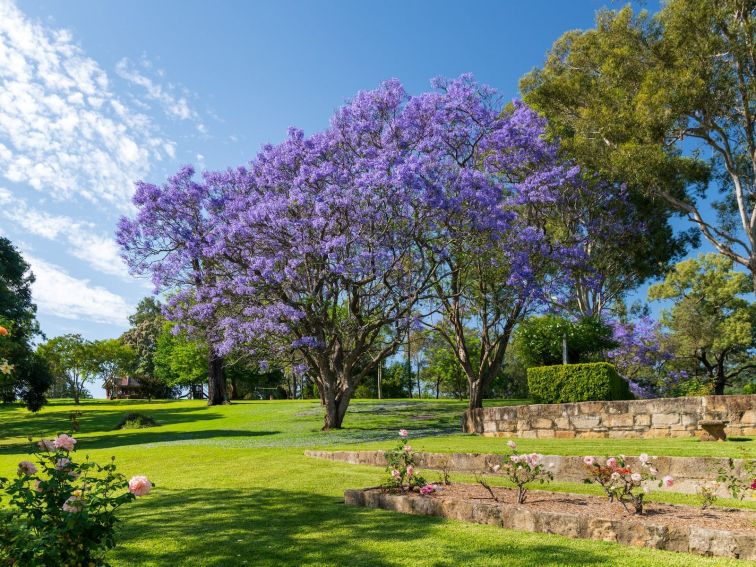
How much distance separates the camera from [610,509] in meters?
6.33

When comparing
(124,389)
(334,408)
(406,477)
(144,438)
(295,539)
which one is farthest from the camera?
(124,389)

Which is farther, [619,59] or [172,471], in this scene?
[619,59]

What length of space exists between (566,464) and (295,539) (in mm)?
5052

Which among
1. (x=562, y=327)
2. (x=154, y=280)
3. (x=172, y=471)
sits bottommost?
(x=172, y=471)

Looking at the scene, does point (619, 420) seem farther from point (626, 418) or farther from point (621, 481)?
point (621, 481)

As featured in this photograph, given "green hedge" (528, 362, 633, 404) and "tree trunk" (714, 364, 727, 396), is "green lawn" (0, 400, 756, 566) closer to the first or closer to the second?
"green hedge" (528, 362, 633, 404)

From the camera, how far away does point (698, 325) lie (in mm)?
34062

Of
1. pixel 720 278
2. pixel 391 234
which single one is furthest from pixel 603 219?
pixel 720 278

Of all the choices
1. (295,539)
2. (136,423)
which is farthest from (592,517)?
(136,423)

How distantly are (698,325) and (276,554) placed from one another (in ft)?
116

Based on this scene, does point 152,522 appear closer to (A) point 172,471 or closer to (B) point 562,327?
(A) point 172,471

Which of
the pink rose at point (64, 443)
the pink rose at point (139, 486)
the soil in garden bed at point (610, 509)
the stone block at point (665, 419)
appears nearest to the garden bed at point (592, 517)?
the soil in garden bed at point (610, 509)

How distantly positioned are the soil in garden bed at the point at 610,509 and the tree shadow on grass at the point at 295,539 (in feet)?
2.74

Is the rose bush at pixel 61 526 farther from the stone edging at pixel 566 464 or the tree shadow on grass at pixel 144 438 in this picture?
the tree shadow on grass at pixel 144 438
